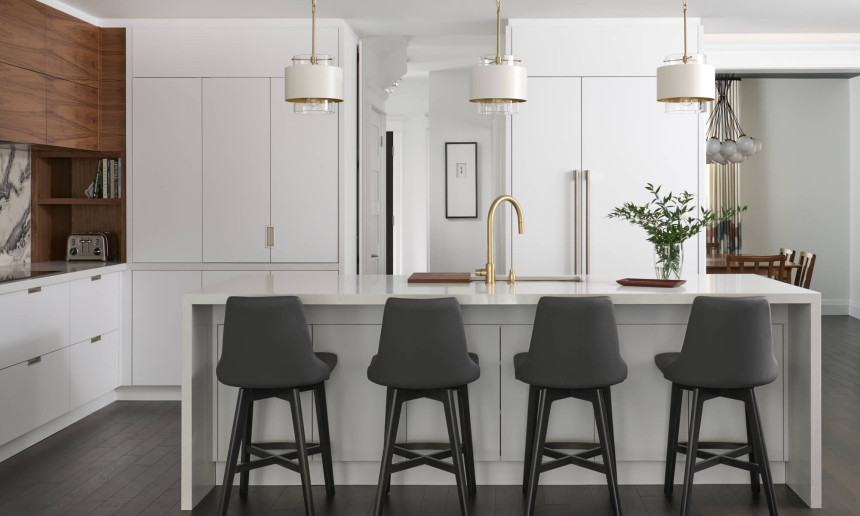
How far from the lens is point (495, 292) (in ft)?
11.7

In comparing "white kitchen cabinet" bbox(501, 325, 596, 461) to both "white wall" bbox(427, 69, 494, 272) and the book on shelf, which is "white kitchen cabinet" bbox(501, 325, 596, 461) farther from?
"white wall" bbox(427, 69, 494, 272)

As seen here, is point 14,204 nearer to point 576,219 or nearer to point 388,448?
point 388,448

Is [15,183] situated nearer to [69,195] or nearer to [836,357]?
[69,195]

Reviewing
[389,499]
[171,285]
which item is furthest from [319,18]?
[389,499]

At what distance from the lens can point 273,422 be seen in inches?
151

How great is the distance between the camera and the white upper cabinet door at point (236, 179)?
562 centimetres

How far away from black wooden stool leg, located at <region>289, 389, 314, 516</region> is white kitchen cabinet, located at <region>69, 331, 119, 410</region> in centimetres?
220

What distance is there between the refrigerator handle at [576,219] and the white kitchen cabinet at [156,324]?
2707mm

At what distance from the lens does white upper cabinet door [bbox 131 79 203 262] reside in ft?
18.4

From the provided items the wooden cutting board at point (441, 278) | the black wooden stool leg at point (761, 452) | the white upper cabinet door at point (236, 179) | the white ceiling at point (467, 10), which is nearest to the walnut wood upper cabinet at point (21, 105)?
the white ceiling at point (467, 10)

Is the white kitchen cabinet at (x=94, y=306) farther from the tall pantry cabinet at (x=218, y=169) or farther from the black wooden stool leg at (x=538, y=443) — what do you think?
the black wooden stool leg at (x=538, y=443)

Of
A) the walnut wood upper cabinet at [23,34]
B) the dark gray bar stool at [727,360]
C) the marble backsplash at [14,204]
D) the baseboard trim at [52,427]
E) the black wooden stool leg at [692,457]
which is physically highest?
the walnut wood upper cabinet at [23,34]

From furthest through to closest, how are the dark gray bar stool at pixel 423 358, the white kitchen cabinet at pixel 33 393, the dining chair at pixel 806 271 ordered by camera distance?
the dining chair at pixel 806 271 < the white kitchen cabinet at pixel 33 393 < the dark gray bar stool at pixel 423 358

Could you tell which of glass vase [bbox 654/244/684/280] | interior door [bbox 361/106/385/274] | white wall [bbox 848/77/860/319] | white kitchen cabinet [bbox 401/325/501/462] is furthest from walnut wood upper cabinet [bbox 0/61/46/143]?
white wall [bbox 848/77/860/319]
